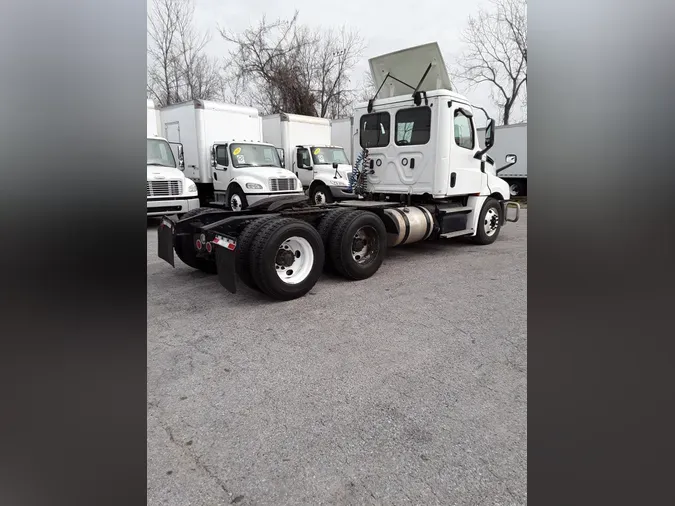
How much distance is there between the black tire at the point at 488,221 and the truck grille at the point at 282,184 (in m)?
5.74

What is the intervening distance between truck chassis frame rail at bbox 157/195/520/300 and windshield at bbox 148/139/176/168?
611cm

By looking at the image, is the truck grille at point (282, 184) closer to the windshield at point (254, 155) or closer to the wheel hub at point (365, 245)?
the windshield at point (254, 155)

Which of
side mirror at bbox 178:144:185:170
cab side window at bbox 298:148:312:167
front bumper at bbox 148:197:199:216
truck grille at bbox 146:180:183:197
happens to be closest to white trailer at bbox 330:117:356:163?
cab side window at bbox 298:148:312:167

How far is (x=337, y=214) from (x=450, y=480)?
165 inches

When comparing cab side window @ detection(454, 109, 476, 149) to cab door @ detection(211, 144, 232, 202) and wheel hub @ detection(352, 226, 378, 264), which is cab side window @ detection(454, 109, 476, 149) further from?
cab door @ detection(211, 144, 232, 202)

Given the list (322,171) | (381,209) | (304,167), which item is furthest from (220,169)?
(381,209)

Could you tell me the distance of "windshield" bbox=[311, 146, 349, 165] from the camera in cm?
1507

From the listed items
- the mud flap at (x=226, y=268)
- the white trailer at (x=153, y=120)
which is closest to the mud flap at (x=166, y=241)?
the mud flap at (x=226, y=268)

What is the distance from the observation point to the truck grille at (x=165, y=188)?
10648mm

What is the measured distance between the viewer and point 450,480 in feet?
7.02

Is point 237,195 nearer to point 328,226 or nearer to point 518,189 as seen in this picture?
point 328,226
